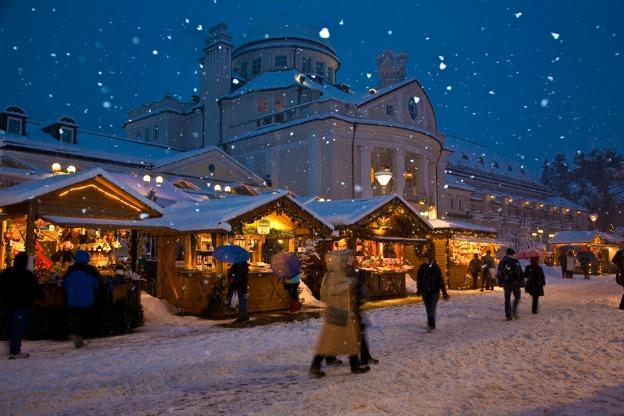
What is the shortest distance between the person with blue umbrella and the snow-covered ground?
131cm

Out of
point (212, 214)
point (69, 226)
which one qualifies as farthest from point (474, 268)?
point (69, 226)

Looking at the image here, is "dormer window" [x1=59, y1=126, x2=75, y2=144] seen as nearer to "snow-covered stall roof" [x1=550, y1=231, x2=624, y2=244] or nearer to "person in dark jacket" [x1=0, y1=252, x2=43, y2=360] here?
"person in dark jacket" [x1=0, y1=252, x2=43, y2=360]

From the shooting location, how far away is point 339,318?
7.33 metres

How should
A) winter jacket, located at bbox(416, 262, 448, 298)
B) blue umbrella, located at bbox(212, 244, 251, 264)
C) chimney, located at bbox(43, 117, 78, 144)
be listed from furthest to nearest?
chimney, located at bbox(43, 117, 78, 144)
blue umbrella, located at bbox(212, 244, 251, 264)
winter jacket, located at bbox(416, 262, 448, 298)

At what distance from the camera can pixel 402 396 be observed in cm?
632

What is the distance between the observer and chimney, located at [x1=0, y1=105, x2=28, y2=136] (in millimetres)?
28250

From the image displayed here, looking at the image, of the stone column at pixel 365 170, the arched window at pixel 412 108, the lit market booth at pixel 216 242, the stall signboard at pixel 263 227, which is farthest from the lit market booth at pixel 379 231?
the arched window at pixel 412 108

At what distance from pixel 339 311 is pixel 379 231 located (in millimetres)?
15293

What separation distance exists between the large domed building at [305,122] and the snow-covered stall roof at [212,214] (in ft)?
58.0

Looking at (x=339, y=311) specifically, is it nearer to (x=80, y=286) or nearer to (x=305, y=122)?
(x=80, y=286)

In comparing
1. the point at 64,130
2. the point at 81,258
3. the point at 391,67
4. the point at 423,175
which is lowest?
the point at 81,258

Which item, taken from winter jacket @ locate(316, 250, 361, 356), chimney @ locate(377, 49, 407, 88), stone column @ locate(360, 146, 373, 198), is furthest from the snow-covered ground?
chimney @ locate(377, 49, 407, 88)

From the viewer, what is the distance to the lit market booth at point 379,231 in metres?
20.1

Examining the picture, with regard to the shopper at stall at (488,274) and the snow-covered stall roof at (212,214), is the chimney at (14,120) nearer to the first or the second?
the snow-covered stall roof at (212,214)
